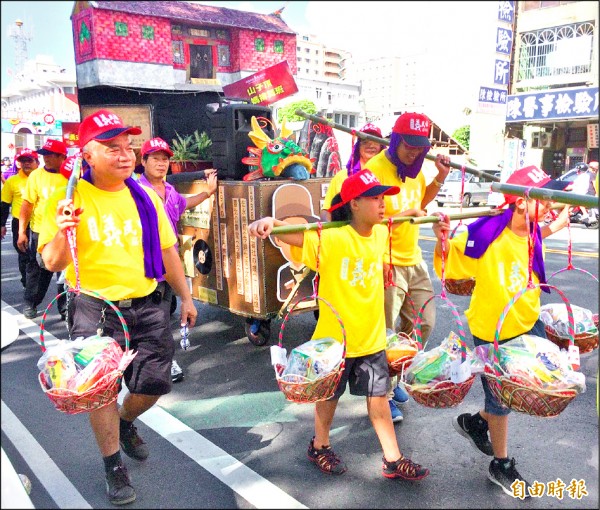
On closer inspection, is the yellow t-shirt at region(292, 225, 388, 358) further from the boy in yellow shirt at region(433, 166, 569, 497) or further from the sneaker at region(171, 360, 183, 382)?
the sneaker at region(171, 360, 183, 382)

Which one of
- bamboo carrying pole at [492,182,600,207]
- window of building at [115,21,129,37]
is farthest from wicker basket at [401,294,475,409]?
window of building at [115,21,129,37]

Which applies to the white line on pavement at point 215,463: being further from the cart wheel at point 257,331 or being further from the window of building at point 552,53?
the window of building at point 552,53

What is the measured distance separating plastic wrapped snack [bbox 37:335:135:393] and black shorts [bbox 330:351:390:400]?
114 cm

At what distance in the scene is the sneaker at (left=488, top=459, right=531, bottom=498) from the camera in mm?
2777

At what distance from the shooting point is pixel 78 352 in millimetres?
2508

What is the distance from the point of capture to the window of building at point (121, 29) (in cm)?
577

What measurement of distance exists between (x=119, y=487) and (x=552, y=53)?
13.1 m

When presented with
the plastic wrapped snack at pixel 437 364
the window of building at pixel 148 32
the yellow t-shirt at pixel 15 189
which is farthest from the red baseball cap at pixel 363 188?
the yellow t-shirt at pixel 15 189

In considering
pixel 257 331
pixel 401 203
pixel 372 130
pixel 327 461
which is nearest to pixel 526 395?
pixel 327 461

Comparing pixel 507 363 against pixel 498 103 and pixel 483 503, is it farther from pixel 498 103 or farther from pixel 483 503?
pixel 498 103

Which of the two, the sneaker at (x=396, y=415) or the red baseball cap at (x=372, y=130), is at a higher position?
the red baseball cap at (x=372, y=130)

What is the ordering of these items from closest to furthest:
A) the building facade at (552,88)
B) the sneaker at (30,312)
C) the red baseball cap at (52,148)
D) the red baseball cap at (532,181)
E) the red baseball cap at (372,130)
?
the red baseball cap at (532,181) < the red baseball cap at (372,130) < the red baseball cap at (52,148) < the sneaker at (30,312) < the building facade at (552,88)

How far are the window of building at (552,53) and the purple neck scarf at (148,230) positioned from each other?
9.01 meters

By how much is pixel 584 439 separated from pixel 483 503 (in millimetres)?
1088
